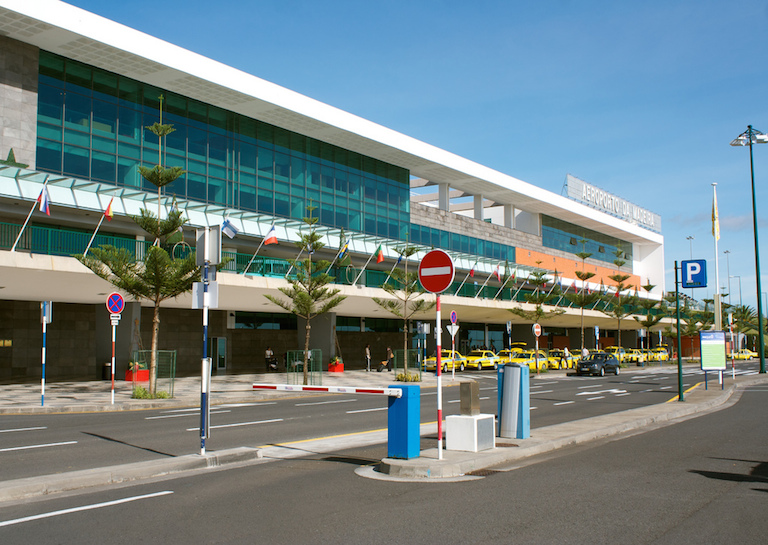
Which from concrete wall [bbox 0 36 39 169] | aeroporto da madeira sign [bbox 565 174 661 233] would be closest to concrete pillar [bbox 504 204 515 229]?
aeroporto da madeira sign [bbox 565 174 661 233]

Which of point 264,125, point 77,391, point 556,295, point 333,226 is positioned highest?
point 264,125

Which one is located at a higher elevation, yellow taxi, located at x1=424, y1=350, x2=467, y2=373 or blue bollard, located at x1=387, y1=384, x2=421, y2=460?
blue bollard, located at x1=387, y1=384, x2=421, y2=460

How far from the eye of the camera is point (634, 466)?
33.0 feet

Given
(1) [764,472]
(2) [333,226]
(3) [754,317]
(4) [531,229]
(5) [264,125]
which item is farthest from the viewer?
(3) [754,317]

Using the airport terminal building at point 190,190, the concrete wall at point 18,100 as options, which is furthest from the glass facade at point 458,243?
the concrete wall at point 18,100

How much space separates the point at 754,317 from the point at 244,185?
339 ft

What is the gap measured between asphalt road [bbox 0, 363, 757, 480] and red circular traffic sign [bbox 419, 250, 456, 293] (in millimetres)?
4320

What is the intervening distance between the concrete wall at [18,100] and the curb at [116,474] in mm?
25078

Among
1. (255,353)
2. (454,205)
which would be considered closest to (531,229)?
(454,205)

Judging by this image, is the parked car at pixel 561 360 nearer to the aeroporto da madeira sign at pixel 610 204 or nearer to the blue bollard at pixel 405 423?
the aeroporto da madeira sign at pixel 610 204

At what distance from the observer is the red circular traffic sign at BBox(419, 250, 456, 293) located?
974 cm

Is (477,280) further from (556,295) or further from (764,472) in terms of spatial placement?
(764,472)

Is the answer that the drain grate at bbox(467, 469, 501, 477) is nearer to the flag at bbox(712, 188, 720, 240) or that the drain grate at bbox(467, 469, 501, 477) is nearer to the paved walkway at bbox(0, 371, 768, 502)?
the paved walkway at bbox(0, 371, 768, 502)

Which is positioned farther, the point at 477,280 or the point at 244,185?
the point at 477,280
